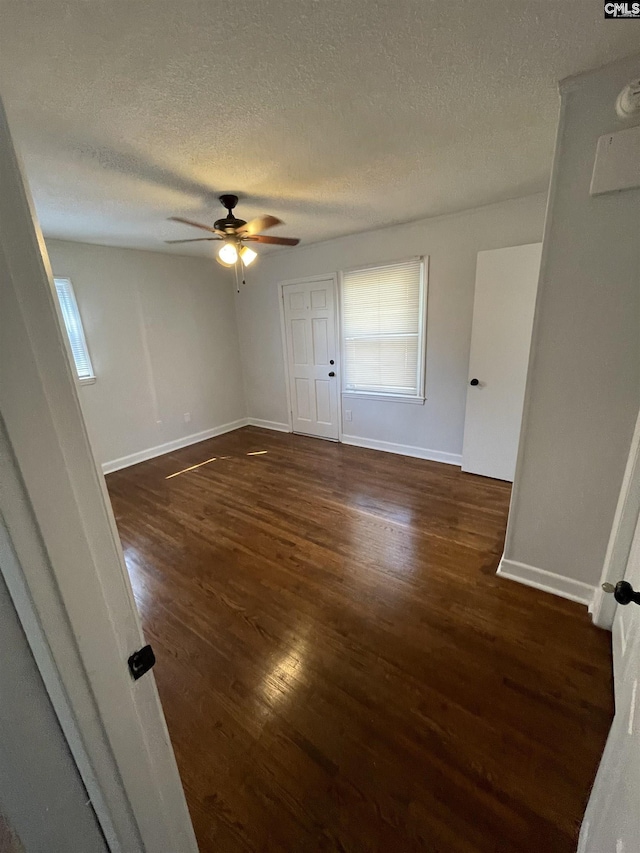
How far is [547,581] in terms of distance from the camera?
6.25ft

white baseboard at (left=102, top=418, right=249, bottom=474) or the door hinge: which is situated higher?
the door hinge

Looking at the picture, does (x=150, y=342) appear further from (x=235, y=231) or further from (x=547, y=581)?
(x=547, y=581)

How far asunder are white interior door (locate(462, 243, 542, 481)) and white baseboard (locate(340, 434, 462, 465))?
0.24 metres

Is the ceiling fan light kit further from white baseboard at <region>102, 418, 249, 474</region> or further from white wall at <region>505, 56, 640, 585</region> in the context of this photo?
white baseboard at <region>102, 418, 249, 474</region>

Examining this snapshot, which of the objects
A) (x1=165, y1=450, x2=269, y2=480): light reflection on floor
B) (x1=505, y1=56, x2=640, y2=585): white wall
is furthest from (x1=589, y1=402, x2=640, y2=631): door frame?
(x1=165, y1=450, x2=269, y2=480): light reflection on floor

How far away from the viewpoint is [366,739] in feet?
4.17

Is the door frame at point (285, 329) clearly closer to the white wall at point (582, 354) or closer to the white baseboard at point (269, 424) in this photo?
the white baseboard at point (269, 424)

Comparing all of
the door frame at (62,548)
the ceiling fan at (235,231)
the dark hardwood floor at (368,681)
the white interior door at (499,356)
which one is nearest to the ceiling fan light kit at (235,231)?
the ceiling fan at (235,231)

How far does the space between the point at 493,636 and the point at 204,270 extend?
475cm

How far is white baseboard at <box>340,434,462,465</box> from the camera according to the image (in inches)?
142

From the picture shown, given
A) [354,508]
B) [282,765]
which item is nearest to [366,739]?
[282,765]

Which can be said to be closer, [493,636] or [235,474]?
[493,636]

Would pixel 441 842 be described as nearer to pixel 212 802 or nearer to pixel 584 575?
pixel 212 802

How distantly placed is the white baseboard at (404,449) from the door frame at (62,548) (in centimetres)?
341
